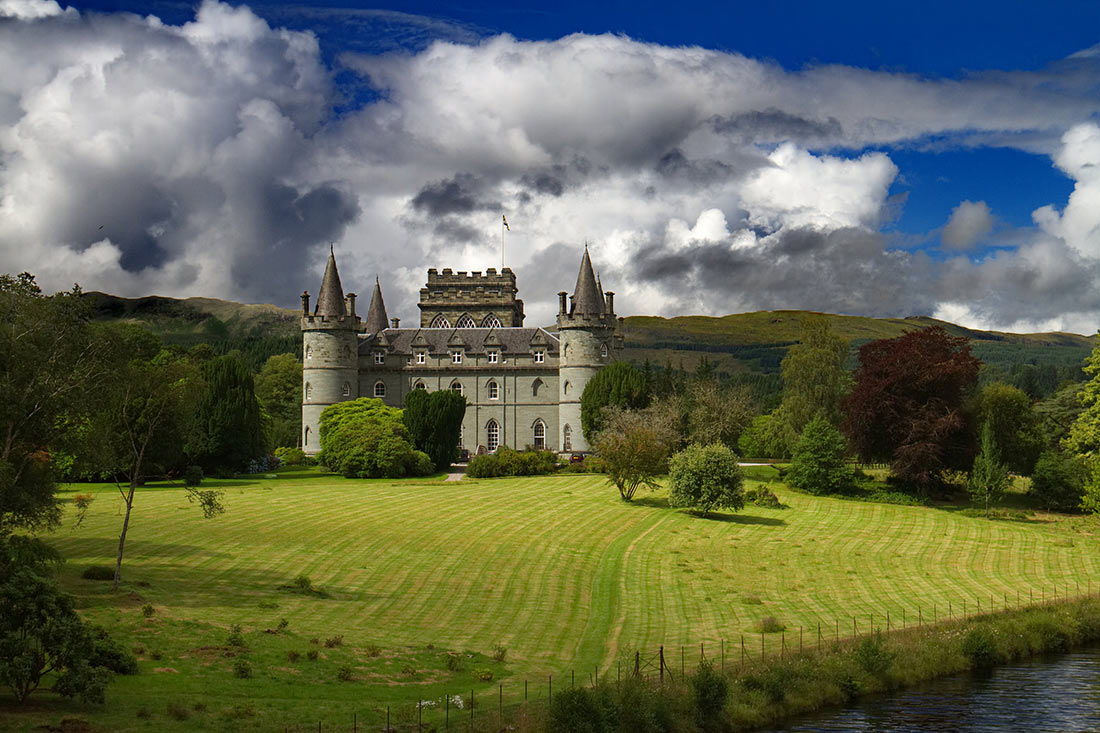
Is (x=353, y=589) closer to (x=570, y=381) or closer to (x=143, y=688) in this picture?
(x=143, y=688)

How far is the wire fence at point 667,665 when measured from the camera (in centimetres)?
1942

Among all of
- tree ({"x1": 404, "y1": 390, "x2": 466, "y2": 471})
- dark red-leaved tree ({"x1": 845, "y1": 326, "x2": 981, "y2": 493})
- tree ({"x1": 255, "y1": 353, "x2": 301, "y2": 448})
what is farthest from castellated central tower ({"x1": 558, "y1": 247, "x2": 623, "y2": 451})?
tree ({"x1": 255, "y1": 353, "x2": 301, "y2": 448})

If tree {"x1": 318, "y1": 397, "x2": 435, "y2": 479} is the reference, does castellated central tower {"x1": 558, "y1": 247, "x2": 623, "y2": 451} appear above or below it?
above

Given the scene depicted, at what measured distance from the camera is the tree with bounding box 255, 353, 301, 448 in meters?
90.2

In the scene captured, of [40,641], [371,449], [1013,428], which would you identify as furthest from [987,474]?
[40,641]

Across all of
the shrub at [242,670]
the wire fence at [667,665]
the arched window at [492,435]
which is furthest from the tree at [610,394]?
the shrub at [242,670]

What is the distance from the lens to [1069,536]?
46.9 metres

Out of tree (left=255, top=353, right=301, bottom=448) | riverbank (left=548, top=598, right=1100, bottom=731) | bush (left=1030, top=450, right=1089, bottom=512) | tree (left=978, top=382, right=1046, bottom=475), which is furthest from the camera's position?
tree (left=255, top=353, right=301, bottom=448)

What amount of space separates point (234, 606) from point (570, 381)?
47381mm

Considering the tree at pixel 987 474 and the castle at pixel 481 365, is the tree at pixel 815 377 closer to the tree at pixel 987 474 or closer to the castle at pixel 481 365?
the tree at pixel 987 474

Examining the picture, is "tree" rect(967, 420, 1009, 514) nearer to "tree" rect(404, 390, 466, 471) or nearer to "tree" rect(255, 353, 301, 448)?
"tree" rect(404, 390, 466, 471)

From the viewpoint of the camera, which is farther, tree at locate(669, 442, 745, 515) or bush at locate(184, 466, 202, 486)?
bush at locate(184, 466, 202, 486)

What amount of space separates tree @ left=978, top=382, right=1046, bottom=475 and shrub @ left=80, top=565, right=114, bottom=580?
51707mm

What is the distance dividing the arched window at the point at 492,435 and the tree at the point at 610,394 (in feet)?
31.5
